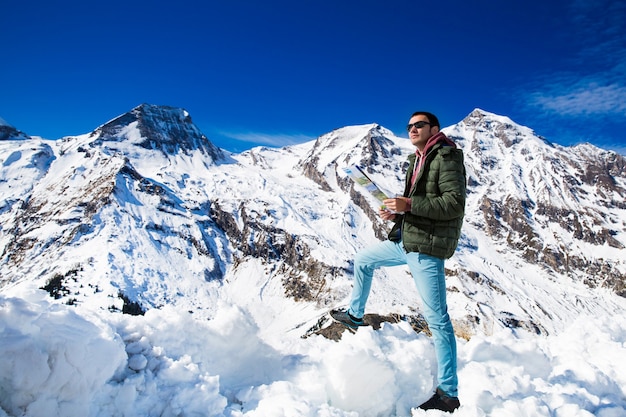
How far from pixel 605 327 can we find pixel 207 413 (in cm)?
862

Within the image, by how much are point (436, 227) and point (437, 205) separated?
0.37 metres

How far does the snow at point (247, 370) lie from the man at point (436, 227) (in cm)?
55

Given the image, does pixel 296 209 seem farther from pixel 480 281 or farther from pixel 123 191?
pixel 480 281

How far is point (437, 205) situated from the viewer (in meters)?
4.37

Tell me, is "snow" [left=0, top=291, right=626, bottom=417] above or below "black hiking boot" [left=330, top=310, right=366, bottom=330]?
below

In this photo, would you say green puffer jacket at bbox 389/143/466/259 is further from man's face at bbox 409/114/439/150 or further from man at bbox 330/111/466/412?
man's face at bbox 409/114/439/150

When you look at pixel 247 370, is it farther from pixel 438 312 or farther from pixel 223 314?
pixel 438 312

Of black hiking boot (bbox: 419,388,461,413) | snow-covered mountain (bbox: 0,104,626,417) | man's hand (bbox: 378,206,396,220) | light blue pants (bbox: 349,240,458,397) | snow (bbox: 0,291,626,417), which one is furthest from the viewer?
man's hand (bbox: 378,206,396,220)

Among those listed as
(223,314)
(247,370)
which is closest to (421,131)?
(223,314)

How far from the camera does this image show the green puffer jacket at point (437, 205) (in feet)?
14.4

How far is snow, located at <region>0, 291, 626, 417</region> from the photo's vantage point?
3.37 meters

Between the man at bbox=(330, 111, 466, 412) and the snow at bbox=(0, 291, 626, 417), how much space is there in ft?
1.81

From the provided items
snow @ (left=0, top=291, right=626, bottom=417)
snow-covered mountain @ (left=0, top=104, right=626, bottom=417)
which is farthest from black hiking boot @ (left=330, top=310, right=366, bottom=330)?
snow-covered mountain @ (left=0, top=104, right=626, bottom=417)

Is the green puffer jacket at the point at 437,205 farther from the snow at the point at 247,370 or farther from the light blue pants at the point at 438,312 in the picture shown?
the snow at the point at 247,370
